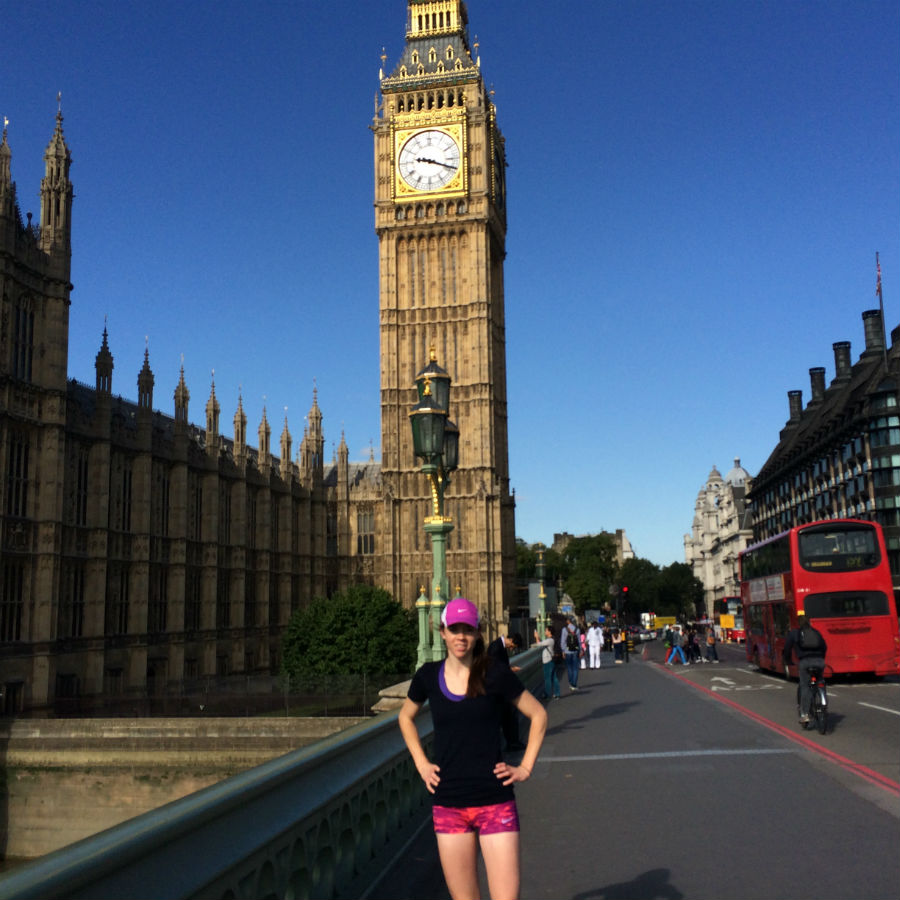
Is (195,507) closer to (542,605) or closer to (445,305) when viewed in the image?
(542,605)

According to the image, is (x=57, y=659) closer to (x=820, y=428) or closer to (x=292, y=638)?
(x=292, y=638)

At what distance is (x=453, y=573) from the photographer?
209ft

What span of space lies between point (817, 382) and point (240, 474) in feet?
215

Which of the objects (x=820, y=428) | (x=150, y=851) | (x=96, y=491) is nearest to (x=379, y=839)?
(x=150, y=851)

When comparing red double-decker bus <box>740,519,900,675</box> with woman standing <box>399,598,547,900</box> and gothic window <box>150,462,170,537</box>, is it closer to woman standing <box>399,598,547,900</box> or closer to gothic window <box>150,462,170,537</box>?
woman standing <box>399,598,547,900</box>

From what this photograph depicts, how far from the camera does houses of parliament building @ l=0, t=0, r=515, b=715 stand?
1246 inches

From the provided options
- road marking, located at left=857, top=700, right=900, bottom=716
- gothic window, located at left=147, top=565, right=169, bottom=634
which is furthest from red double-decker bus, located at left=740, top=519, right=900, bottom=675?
gothic window, located at left=147, top=565, right=169, bottom=634

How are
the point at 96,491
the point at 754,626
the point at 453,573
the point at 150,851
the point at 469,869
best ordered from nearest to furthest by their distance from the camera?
the point at 150,851 → the point at 469,869 → the point at 754,626 → the point at 96,491 → the point at 453,573

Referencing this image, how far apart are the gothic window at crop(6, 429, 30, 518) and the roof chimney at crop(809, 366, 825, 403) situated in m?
80.8

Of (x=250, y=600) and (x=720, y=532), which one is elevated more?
(x=720, y=532)

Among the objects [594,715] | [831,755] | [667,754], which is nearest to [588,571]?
[594,715]

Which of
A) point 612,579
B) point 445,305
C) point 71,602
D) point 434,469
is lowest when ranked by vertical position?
point 71,602

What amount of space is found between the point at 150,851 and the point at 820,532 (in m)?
22.9

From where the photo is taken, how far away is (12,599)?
30547 millimetres
